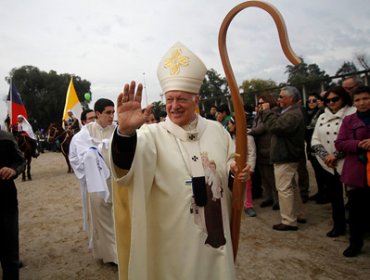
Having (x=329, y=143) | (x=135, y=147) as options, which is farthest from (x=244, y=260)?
(x=135, y=147)

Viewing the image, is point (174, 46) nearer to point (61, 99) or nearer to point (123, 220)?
point (123, 220)

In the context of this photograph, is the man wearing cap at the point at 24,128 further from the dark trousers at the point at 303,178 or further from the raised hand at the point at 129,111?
the raised hand at the point at 129,111

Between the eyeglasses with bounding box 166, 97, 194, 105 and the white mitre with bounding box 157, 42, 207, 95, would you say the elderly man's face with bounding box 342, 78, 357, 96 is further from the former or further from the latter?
the eyeglasses with bounding box 166, 97, 194, 105

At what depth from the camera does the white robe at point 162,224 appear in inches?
76.5

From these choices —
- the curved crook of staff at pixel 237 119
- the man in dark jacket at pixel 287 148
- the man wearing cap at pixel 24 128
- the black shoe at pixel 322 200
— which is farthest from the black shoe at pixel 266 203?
the man wearing cap at pixel 24 128

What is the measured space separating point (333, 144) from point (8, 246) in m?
4.15

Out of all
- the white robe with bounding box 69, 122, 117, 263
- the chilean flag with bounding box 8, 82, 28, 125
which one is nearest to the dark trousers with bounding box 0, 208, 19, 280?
the white robe with bounding box 69, 122, 117, 263

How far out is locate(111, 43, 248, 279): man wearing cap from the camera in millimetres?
1940

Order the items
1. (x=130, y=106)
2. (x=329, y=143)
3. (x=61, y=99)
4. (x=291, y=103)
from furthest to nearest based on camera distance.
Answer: (x=61, y=99) < (x=291, y=103) < (x=329, y=143) < (x=130, y=106)

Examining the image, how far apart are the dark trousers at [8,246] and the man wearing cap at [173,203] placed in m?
1.91

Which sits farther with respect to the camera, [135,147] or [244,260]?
Answer: [244,260]

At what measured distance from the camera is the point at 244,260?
3881 mm

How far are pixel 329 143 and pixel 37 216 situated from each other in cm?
608

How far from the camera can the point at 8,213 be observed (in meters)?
3.34
